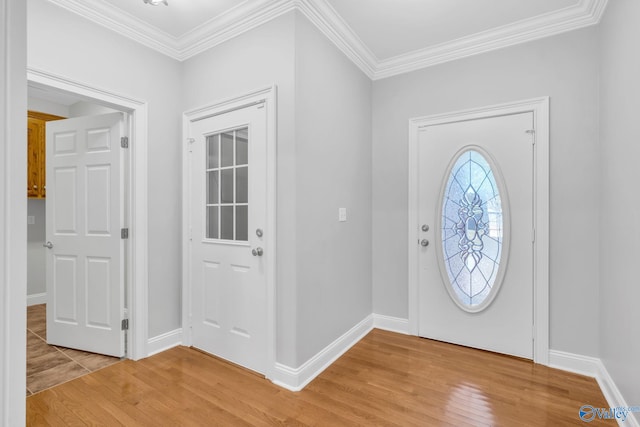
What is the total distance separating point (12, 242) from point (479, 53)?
3300 mm

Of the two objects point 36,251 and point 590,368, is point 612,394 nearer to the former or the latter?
point 590,368

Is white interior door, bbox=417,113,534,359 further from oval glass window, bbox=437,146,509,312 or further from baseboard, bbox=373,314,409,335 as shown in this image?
baseboard, bbox=373,314,409,335

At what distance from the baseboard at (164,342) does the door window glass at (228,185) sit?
959 mm

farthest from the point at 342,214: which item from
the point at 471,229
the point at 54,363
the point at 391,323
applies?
the point at 54,363

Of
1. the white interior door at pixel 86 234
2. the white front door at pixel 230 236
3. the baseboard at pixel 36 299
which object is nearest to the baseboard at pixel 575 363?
the white front door at pixel 230 236

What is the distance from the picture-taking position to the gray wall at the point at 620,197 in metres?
1.68

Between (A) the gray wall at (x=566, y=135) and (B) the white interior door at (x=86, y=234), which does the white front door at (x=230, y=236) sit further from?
(A) the gray wall at (x=566, y=135)

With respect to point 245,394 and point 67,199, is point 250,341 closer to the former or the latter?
point 245,394

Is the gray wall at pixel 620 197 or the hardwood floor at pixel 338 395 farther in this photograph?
the hardwood floor at pixel 338 395

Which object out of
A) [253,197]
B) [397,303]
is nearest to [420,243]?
[397,303]

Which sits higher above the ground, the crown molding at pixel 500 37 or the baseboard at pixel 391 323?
the crown molding at pixel 500 37

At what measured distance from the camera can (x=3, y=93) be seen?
82 centimetres

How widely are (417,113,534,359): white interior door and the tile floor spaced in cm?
287

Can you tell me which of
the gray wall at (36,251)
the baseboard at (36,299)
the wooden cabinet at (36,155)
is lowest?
the baseboard at (36,299)
